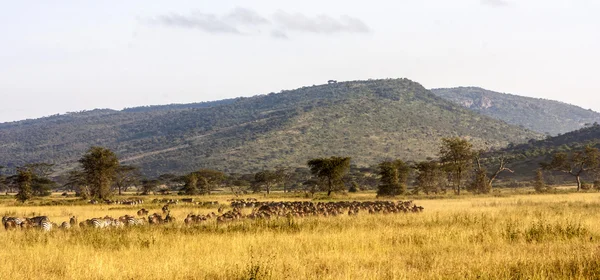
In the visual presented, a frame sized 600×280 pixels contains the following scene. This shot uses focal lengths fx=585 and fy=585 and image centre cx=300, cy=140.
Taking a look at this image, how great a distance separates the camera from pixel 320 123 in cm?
19400

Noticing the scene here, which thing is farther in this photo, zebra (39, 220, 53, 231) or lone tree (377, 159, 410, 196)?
lone tree (377, 159, 410, 196)

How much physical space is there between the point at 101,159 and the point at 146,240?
48085mm

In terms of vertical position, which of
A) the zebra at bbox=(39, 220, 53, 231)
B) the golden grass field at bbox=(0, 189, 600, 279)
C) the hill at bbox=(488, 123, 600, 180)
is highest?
the hill at bbox=(488, 123, 600, 180)

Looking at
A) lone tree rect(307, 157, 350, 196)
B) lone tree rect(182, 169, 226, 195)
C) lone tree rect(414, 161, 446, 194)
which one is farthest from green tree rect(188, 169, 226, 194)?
lone tree rect(414, 161, 446, 194)

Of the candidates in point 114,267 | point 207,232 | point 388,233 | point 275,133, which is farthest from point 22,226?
point 275,133

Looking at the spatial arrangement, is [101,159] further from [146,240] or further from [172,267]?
[172,267]

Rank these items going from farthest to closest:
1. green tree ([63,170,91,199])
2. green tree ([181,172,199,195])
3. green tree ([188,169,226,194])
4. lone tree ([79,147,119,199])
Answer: green tree ([188,169,226,194]) < green tree ([181,172,199,195]) < green tree ([63,170,91,199]) < lone tree ([79,147,119,199])

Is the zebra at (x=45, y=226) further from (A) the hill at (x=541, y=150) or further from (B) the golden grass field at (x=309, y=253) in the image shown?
(A) the hill at (x=541, y=150)

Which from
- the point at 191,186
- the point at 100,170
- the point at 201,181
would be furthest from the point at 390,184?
the point at 201,181

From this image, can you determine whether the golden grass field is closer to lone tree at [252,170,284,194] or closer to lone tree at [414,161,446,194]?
lone tree at [414,161,446,194]

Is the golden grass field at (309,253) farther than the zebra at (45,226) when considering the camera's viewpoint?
No

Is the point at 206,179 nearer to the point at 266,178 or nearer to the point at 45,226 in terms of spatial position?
the point at 266,178

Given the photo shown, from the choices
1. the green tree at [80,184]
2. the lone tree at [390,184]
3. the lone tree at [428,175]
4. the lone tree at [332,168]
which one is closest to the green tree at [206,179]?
the green tree at [80,184]

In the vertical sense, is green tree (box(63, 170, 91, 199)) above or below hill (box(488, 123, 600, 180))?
below
